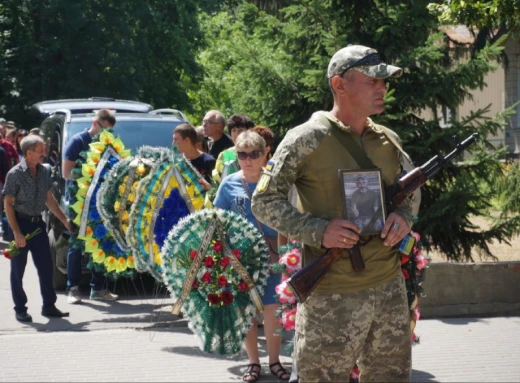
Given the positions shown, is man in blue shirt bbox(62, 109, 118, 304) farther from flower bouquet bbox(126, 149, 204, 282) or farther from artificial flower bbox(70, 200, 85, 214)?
flower bouquet bbox(126, 149, 204, 282)

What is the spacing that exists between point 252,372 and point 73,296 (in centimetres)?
424

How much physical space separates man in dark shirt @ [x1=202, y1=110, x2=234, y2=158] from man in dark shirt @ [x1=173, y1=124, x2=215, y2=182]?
0.89 metres

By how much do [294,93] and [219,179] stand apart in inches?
139

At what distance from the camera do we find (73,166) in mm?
11789

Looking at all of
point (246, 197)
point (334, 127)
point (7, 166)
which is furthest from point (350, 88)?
point (7, 166)

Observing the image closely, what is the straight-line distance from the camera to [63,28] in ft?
92.7

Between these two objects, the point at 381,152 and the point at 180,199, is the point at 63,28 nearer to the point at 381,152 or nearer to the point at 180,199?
the point at 180,199

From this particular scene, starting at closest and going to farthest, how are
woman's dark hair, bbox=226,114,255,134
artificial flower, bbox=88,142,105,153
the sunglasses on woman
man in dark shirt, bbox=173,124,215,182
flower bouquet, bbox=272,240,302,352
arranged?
flower bouquet, bbox=272,240,302,352 < the sunglasses on woman < woman's dark hair, bbox=226,114,255,134 < man in dark shirt, bbox=173,124,215,182 < artificial flower, bbox=88,142,105,153

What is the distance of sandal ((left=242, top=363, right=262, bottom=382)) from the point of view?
7809mm

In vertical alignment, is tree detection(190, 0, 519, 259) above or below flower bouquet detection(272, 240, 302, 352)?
above

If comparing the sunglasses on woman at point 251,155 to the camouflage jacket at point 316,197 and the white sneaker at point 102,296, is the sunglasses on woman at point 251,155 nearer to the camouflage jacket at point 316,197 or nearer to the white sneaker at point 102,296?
the camouflage jacket at point 316,197

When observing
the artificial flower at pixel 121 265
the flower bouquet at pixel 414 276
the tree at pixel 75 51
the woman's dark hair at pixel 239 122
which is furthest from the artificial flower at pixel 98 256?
the tree at pixel 75 51

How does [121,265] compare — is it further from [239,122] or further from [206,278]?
[206,278]

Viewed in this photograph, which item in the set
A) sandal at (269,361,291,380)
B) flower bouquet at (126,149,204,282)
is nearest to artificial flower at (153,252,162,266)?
flower bouquet at (126,149,204,282)
